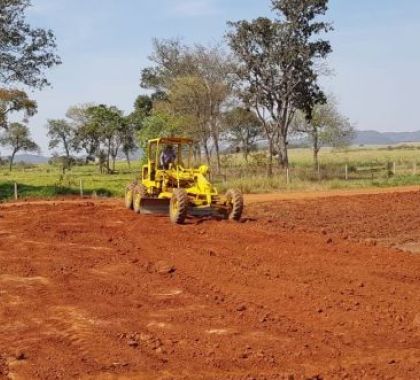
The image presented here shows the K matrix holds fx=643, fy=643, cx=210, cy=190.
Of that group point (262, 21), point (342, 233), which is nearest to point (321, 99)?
point (262, 21)

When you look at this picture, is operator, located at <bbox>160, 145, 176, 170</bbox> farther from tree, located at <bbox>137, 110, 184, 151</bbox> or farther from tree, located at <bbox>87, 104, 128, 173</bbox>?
tree, located at <bbox>87, 104, 128, 173</bbox>

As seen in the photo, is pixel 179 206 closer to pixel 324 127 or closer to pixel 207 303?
pixel 207 303

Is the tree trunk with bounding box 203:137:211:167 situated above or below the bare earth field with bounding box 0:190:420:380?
above

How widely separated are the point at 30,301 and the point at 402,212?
46.9 ft

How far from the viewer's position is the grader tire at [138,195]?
1839 centimetres

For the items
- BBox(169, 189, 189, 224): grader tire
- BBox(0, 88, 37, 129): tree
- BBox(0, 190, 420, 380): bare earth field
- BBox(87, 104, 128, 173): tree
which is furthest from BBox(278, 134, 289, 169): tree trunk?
BBox(87, 104, 128, 173): tree

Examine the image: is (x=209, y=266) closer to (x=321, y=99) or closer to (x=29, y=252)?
(x=29, y=252)

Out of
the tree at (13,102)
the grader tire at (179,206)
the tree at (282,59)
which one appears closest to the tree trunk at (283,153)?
the tree at (282,59)

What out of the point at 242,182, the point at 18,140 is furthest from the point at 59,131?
the point at 242,182

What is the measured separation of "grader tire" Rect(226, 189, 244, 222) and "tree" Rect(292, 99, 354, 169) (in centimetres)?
4057

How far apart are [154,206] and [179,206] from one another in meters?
2.67

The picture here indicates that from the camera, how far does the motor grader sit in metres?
16.3

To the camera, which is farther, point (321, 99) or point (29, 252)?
point (321, 99)

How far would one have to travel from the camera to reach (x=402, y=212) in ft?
66.4
